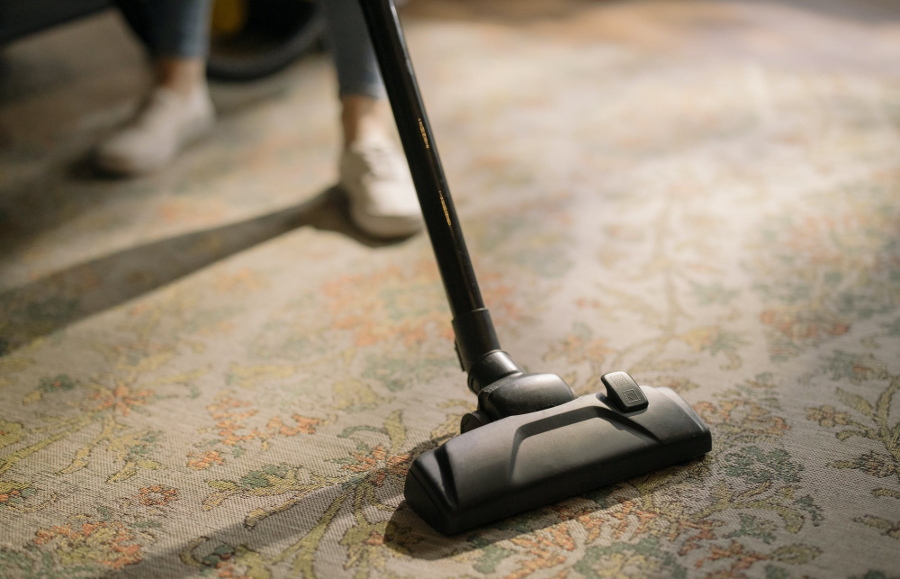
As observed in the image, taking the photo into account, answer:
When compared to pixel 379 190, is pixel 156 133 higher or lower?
higher

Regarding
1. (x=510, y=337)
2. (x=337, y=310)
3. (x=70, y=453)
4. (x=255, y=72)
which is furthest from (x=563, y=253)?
(x=255, y=72)

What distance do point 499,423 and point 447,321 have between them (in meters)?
0.33

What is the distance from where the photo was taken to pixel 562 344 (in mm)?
947

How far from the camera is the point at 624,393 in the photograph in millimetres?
707

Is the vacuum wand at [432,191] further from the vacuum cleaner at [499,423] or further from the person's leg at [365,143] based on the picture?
the person's leg at [365,143]

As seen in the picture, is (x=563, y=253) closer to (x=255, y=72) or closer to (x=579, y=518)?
(x=579, y=518)

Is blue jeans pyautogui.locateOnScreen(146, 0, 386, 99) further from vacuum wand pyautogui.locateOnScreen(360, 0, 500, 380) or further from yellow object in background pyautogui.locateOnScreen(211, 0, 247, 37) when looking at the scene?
yellow object in background pyautogui.locateOnScreen(211, 0, 247, 37)

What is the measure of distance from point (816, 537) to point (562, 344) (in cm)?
36

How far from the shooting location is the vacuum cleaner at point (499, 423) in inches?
25.5

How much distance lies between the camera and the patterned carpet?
672mm

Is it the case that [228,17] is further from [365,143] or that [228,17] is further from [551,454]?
[551,454]

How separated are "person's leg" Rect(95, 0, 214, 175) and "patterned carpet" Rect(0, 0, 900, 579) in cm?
4

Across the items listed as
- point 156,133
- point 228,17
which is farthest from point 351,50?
point 228,17

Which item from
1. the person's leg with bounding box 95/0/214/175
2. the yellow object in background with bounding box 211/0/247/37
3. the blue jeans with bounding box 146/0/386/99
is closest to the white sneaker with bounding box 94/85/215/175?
the person's leg with bounding box 95/0/214/175
